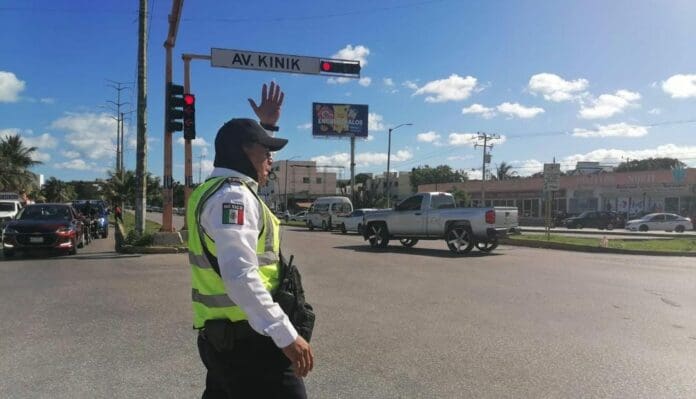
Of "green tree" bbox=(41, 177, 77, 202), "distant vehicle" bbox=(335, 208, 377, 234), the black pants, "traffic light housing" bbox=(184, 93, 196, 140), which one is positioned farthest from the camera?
"green tree" bbox=(41, 177, 77, 202)

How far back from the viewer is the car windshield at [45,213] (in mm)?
16006

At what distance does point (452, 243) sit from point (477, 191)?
167 ft

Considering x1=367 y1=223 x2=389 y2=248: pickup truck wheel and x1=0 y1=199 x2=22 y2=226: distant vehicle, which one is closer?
x1=367 y1=223 x2=389 y2=248: pickup truck wheel

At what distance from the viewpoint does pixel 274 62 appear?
15836mm

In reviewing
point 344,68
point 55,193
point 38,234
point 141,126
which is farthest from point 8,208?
point 55,193

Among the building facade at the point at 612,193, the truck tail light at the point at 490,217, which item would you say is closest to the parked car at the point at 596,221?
the building facade at the point at 612,193

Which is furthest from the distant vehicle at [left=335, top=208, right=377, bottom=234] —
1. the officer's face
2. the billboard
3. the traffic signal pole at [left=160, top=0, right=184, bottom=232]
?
the officer's face

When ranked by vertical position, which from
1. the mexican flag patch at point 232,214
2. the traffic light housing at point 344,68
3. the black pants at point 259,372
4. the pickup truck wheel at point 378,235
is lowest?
the pickup truck wheel at point 378,235

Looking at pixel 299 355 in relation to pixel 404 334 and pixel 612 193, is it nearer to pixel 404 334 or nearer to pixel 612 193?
pixel 404 334

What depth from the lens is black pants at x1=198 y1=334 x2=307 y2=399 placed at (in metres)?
2.41

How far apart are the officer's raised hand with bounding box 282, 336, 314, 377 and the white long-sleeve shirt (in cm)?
3

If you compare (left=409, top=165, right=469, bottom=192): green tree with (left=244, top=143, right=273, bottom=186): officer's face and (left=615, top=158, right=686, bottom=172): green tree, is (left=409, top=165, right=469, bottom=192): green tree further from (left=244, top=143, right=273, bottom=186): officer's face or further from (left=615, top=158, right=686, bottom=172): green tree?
(left=244, top=143, right=273, bottom=186): officer's face

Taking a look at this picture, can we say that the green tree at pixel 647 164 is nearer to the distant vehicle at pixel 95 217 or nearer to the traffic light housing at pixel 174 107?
the distant vehicle at pixel 95 217

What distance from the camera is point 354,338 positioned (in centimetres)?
634
